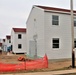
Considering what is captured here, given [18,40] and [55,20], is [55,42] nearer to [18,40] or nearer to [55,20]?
[55,20]

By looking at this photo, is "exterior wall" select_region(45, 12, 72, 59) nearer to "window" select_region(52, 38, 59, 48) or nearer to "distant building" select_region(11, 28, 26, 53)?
"window" select_region(52, 38, 59, 48)

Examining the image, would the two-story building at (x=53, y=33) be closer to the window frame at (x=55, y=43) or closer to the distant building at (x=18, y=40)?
the window frame at (x=55, y=43)

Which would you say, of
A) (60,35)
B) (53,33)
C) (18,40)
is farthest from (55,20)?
(18,40)

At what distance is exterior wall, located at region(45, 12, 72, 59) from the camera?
90.1 feet

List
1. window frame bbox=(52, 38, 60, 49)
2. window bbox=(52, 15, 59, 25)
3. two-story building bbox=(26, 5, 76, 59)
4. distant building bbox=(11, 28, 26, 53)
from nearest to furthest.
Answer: two-story building bbox=(26, 5, 76, 59) → window frame bbox=(52, 38, 60, 49) → window bbox=(52, 15, 59, 25) → distant building bbox=(11, 28, 26, 53)

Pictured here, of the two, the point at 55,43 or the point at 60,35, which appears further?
the point at 60,35

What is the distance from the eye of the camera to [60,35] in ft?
93.3

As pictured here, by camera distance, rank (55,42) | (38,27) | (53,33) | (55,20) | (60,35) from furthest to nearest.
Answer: (38,27)
(60,35)
(55,20)
(55,42)
(53,33)

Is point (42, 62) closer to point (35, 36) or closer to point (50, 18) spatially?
point (50, 18)

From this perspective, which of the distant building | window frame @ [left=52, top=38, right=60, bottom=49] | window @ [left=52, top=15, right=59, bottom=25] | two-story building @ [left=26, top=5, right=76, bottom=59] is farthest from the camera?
the distant building

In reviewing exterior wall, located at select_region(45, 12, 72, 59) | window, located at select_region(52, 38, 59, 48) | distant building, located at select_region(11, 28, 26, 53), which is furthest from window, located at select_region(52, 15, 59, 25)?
distant building, located at select_region(11, 28, 26, 53)

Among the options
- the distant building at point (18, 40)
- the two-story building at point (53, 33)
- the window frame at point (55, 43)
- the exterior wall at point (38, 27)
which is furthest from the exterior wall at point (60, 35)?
the distant building at point (18, 40)

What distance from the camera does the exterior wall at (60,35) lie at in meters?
27.5

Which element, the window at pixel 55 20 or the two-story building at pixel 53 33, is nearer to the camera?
the two-story building at pixel 53 33
